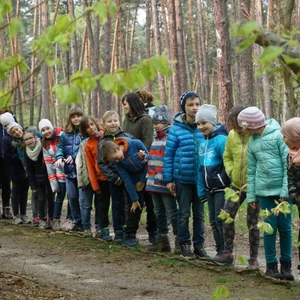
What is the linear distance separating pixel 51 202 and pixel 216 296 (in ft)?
23.3

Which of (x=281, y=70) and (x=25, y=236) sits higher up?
(x=281, y=70)

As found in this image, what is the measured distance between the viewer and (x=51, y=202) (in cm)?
1009

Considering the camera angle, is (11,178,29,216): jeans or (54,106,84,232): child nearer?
(54,106,84,232): child

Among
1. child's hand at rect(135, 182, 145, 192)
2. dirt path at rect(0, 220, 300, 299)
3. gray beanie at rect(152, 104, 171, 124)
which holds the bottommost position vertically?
dirt path at rect(0, 220, 300, 299)

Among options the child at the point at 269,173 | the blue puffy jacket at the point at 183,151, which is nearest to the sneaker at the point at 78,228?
the blue puffy jacket at the point at 183,151

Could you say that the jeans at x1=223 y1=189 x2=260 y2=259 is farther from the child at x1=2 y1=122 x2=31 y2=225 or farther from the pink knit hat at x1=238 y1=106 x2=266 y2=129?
the child at x1=2 y1=122 x2=31 y2=225

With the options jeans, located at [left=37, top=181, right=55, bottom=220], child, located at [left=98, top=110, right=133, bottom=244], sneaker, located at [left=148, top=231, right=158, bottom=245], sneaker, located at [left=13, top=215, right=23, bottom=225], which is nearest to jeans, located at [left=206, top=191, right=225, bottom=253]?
sneaker, located at [left=148, top=231, right=158, bottom=245]

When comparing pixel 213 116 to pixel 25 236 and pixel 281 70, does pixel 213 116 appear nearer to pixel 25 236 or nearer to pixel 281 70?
pixel 25 236

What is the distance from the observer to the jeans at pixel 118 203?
27.2ft

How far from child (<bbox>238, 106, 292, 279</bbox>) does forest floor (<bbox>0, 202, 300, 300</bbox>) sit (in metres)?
0.28

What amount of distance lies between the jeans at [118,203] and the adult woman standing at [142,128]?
0.31m

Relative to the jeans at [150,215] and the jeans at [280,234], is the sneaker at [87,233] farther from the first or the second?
the jeans at [280,234]

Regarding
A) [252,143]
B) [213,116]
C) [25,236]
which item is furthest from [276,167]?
[25,236]

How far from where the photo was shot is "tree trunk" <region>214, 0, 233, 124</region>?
550 inches
